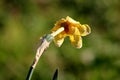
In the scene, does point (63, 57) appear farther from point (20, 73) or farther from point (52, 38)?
point (52, 38)

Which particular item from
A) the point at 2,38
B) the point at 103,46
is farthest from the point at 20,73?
the point at 103,46

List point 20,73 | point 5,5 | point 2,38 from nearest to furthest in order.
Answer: point 20,73, point 2,38, point 5,5

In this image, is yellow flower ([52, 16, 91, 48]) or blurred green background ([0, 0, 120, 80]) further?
blurred green background ([0, 0, 120, 80])

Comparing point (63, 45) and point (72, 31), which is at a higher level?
point (63, 45)

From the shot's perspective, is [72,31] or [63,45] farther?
[63,45]

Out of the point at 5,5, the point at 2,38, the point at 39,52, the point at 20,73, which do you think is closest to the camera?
the point at 39,52

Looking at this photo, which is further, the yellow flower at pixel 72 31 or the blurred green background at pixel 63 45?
the blurred green background at pixel 63 45

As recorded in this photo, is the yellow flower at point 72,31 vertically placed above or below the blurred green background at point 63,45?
below

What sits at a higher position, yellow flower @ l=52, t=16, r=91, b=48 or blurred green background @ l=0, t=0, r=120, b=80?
blurred green background @ l=0, t=0, r=120, b=80
